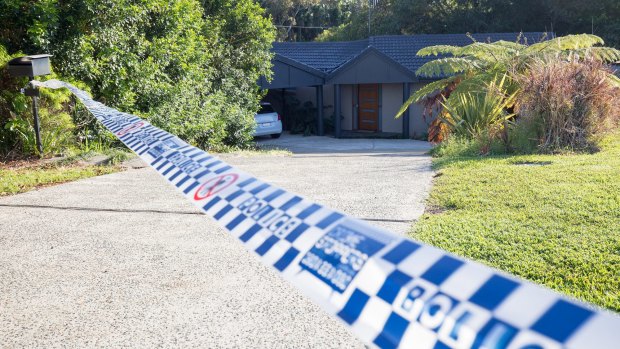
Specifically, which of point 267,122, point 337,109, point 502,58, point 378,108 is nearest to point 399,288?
point 502,58

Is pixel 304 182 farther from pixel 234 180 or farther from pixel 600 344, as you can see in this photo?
pixel 600 344

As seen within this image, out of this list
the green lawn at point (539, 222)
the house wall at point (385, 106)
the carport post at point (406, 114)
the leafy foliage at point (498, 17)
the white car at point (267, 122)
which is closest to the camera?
the green lawn at point (539, 222)

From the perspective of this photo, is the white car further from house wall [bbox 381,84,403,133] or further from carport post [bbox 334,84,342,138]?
house wall [bbox 381,84,403,133]

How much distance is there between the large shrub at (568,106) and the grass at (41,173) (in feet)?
24.6

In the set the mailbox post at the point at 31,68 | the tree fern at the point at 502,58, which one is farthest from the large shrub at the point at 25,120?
the tree fern at the point at 502,58

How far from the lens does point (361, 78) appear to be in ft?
79.9

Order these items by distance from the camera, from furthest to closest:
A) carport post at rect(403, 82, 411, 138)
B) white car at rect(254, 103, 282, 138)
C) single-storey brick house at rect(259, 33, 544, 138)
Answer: single-storey brick house at rect(259, 33, 544, 138) < carport post at rect(403, 82, 411, 138) < white car at rect(254, 103, 282, 138)

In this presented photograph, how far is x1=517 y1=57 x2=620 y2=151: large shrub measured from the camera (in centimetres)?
1020

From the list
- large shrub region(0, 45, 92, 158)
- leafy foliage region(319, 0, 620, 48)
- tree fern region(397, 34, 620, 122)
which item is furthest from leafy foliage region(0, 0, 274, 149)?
leafy foliage region(319, 0, 620, 48)

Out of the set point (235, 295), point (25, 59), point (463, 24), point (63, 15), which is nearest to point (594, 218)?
point (235, 295)

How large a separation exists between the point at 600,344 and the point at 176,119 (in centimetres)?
1304

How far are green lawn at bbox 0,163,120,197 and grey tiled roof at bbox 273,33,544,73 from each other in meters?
17.1

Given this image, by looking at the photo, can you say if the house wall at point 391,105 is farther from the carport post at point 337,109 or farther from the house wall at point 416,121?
the carport post at point 337,109

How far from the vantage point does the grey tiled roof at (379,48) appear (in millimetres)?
25000
